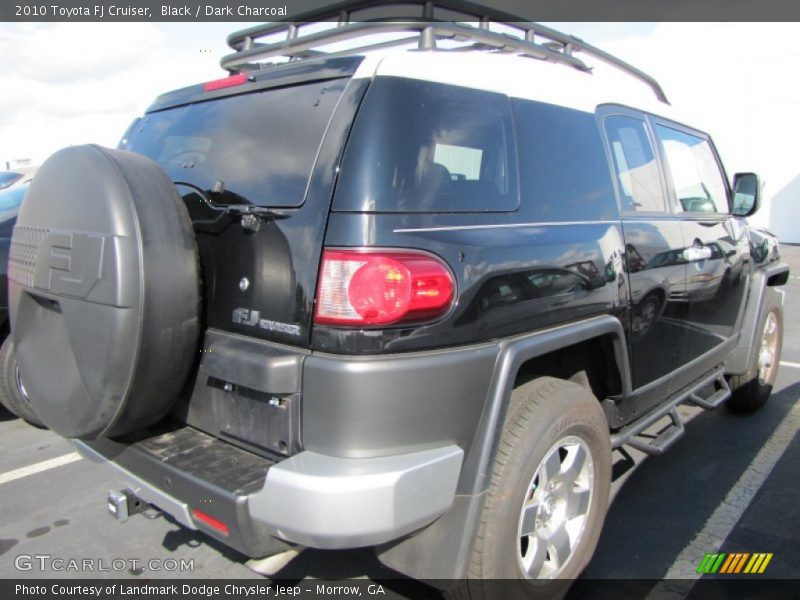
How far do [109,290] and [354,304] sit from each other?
793 mm

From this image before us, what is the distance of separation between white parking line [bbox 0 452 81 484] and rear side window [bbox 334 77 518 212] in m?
3.11

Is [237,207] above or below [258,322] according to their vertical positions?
above

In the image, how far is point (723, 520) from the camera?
318 cm

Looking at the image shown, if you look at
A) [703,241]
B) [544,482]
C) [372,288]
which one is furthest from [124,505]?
[703,241]

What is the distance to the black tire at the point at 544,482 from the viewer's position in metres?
2.12

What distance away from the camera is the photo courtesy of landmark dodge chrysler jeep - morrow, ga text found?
1893 millimetres

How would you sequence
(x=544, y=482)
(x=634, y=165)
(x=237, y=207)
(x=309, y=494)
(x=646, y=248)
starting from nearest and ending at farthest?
(x=309, y=494) < (x=237, y=207) < (x=544, y=482) < (x=646, y=248) < (x=634, y=165)

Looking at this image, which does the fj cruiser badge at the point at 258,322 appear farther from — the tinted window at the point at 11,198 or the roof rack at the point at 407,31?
the tinted window at the point at 11,198

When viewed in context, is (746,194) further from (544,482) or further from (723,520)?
(544,482)

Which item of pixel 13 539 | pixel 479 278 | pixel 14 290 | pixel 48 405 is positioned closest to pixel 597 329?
pixel 479 278

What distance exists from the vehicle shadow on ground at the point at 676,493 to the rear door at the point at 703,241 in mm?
720

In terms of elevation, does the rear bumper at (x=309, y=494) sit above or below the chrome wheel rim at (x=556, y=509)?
above

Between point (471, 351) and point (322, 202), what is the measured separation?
2.25 feet

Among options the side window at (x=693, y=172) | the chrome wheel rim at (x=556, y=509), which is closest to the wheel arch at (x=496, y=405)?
the chrome wheel rim at (x=556, y=509)
